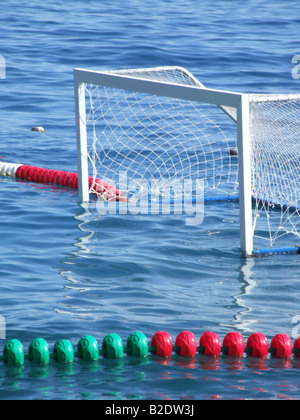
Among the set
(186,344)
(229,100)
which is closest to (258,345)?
(186,344)

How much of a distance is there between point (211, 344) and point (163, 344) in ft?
1.37

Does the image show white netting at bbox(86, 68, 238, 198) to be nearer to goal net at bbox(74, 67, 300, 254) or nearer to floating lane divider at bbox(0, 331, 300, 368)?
goal net at bbox(74, 67, 300, 254)

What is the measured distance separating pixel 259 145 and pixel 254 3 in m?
22.6

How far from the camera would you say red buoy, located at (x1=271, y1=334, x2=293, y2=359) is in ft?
21.2

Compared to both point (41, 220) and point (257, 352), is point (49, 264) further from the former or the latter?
point (257, 352)

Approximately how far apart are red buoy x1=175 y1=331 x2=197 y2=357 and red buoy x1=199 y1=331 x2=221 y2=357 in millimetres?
96

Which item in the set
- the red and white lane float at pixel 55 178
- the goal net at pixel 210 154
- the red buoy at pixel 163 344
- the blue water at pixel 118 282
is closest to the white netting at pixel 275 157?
the goal net at pixel 210 154

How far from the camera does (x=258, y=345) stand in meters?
6.45

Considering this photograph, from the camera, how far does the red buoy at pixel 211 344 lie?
6445 millimetres

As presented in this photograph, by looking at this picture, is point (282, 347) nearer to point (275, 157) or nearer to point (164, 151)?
point (275, 157)

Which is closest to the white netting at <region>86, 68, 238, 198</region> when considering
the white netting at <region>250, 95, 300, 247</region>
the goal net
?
the goal net

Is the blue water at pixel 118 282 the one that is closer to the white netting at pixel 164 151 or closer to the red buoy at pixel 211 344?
the red buoy at pixel 211 344

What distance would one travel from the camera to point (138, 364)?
20.8ft
